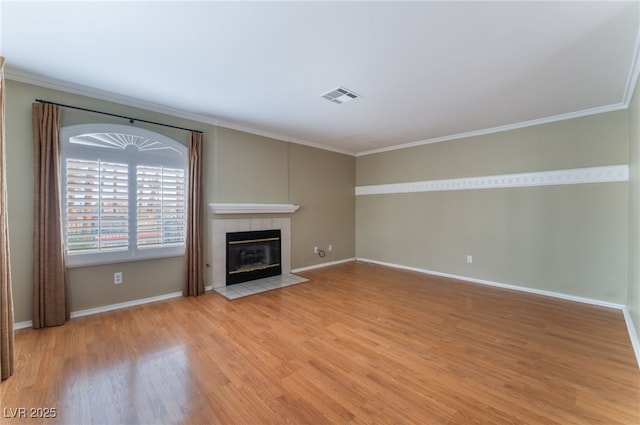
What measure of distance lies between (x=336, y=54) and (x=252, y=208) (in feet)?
9.44

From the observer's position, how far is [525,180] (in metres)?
4.10

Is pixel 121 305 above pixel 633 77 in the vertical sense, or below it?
below

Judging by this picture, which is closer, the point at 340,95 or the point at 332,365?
the point at 332,365

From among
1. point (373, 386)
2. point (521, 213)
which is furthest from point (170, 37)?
point (521, 213)

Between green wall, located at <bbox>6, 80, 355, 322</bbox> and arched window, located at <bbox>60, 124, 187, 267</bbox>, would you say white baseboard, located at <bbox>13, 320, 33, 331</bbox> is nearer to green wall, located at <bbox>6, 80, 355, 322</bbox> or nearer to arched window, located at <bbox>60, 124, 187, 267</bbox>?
green wall, located at <bbox>6, 80, 355, 322</bbox>

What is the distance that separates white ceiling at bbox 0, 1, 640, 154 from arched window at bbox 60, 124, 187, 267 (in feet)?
1.81

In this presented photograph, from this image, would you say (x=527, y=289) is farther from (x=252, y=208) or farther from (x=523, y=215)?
(x=252, y=208)

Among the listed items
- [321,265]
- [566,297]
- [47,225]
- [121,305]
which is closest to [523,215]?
[566,297]

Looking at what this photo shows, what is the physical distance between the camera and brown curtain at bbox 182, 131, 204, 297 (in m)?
3.80

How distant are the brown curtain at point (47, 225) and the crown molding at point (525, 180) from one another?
5288 millimetres

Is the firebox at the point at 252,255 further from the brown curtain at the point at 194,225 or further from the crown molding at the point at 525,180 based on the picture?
the crown molding at the point at 525,180

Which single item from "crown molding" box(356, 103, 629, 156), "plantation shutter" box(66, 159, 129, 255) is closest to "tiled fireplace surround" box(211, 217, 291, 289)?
"plantation shutter" box(66, 159, 129, 255)

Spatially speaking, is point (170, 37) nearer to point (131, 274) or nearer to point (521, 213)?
point (131, 274)

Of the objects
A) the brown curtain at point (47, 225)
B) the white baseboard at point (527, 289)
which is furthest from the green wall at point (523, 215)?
the brown curtain at point (47, 225)
